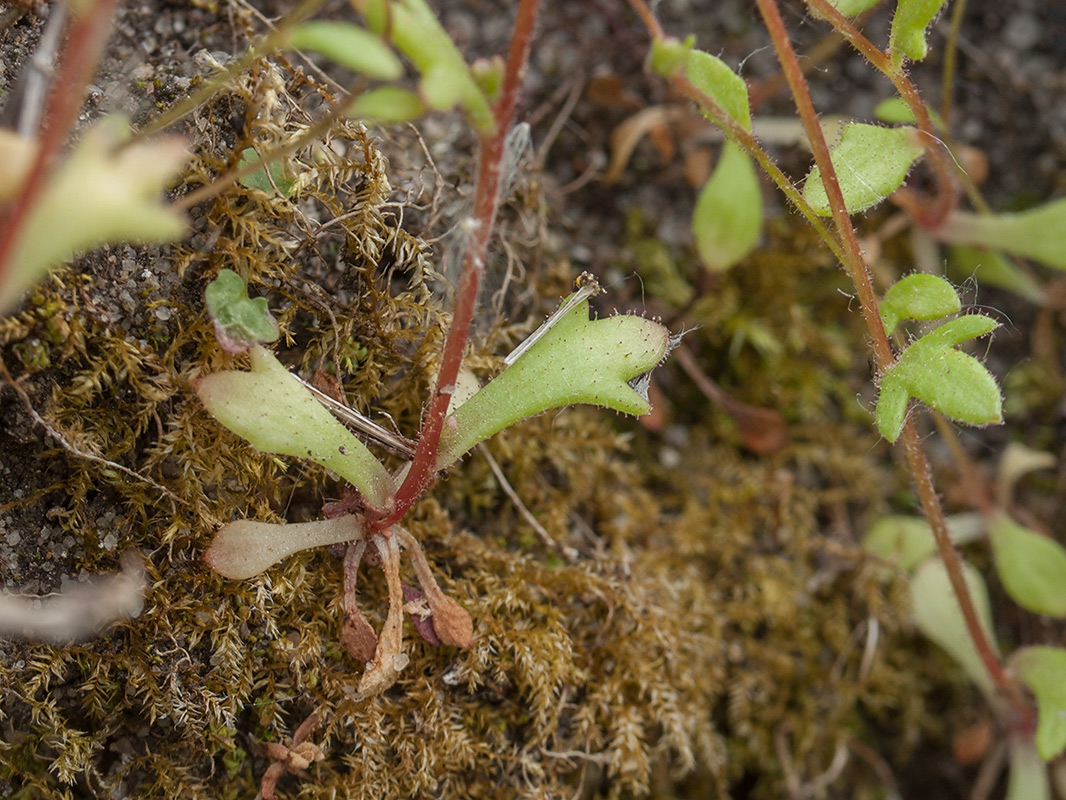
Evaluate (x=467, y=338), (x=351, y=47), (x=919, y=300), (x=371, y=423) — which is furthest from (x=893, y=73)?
(x=371, y=423)

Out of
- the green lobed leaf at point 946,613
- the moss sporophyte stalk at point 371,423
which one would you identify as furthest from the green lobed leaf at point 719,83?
the green lobed leaf at point 946,613

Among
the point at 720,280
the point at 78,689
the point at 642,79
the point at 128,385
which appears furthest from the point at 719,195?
the point at 78,689

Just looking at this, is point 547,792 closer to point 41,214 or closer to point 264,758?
point 264,758

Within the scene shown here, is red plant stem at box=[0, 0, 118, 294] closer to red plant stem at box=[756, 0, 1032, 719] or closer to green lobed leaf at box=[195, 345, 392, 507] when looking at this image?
green lobed leaf at box=[195, 345, 392, 507]

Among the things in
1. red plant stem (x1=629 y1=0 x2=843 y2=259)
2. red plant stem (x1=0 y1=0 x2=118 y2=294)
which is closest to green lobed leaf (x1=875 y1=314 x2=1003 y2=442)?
red plant stem (x1=629 y1=0 x2=843 y2=259)

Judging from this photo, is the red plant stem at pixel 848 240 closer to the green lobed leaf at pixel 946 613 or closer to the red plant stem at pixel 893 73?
the red plant stem at pixel 893 73

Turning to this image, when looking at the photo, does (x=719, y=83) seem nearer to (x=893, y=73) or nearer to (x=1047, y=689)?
(x=893, y=73)
